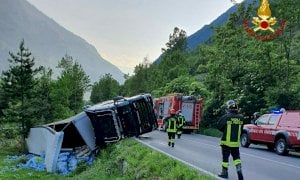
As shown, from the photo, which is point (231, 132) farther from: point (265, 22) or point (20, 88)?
point (20, 88)

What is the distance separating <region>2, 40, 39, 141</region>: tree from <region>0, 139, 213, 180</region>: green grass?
13047mm

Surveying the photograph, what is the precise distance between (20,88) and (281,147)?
27.0m

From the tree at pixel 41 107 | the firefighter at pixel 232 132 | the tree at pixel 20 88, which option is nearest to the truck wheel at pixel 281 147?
the firefighter at pixel 232 132

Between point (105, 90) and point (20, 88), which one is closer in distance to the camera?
point (20, 88)

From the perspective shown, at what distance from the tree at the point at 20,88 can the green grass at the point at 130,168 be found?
42.8 ft

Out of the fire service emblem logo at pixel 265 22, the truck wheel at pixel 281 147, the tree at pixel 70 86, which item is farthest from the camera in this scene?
the tree at pixel 70 86

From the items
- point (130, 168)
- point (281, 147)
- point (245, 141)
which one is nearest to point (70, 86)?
point (245, 141)

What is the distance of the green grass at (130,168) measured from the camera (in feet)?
34.6

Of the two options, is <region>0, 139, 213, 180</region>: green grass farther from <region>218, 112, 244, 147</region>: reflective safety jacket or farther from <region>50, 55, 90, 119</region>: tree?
<region>50, 55, 90, 119</region>: tree

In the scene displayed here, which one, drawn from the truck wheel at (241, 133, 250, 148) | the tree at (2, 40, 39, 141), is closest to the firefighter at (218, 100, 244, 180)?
the truck wheel at (241, 133, 250, 148)

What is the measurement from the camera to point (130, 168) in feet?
44.2

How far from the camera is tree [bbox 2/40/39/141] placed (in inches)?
1484

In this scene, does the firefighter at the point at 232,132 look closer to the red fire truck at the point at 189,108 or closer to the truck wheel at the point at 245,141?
the truck wheel at the point at 245,141

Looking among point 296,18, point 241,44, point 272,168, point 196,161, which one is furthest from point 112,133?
point 241,44
